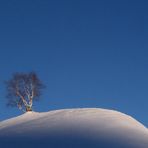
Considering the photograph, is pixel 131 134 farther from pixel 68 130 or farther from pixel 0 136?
pixel 0 136

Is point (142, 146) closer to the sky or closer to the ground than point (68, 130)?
closer to the ground

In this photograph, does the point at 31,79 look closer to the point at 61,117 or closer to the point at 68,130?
the point at 61,117

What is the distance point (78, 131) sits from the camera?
30547 millimetres

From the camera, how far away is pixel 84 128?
103 feet

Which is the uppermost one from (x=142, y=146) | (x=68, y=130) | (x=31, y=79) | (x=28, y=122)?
(x=31, y=79)

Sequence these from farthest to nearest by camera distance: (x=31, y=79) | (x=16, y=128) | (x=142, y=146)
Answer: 1. (x=31, y=79)
2. (x=16, y=128)
3. (x=142, y=146)

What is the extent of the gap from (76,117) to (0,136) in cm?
575

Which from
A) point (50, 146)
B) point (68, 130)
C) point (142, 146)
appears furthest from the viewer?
point (68, 130)

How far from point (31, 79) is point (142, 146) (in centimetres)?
2735

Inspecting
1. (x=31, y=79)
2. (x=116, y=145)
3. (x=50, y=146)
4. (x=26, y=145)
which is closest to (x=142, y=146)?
(x=116, y=145)

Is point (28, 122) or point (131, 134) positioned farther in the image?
point (28, 122)

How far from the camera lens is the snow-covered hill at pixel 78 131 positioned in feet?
91.0

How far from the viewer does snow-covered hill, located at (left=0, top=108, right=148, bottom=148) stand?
2775 centimetres

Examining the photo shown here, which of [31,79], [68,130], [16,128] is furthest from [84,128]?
[31,79]
